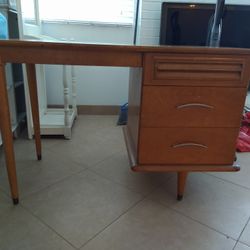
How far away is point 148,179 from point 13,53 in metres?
0.86

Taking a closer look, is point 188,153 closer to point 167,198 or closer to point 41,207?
point 167,198

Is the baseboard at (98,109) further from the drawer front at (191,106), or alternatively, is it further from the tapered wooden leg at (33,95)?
the drawer front at (191,106)

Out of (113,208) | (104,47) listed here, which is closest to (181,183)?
(113,208)

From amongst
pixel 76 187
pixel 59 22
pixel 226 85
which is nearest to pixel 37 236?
pixel 76 187

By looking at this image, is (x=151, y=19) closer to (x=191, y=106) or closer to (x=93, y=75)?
(x=93, y=75)

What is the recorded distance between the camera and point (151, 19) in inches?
80.7

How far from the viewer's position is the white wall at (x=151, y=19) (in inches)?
79.0

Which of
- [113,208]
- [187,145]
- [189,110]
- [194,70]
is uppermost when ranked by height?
[194,70]

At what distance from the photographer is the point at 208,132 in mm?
971

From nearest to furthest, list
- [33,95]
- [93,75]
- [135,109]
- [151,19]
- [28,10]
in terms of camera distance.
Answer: [135,109] < [33,95] < [28,10] < [151,19] < [93,75]

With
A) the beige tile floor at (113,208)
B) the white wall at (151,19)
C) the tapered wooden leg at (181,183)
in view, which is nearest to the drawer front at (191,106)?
the tapered wooden leg at (181,183)

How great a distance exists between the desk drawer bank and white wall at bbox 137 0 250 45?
1.28 m

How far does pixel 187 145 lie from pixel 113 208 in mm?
409

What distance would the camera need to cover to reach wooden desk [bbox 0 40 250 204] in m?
0.86
